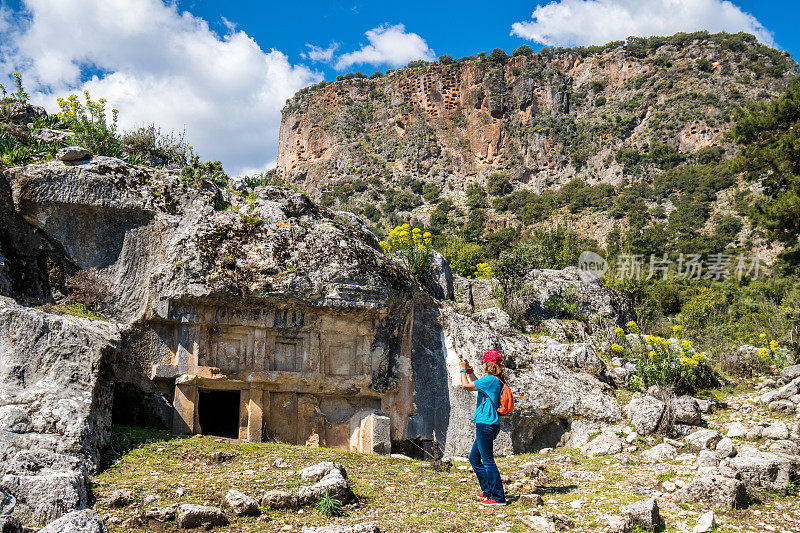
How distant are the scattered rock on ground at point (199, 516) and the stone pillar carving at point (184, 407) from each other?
5.31m

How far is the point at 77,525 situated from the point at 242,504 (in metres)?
1.89

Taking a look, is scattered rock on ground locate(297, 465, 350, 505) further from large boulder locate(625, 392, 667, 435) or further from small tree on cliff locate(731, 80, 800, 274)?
small tree on cliff locate(731, 80, 800, 274)

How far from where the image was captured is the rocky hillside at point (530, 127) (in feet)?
218

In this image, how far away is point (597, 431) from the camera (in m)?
12.6

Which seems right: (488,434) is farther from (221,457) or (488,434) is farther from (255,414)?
(255,414)

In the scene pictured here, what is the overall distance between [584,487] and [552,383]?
15.9ft

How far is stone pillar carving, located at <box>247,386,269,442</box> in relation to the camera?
12719 mm

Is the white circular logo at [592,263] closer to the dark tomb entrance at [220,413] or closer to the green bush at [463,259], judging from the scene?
the green bush at [463,259]

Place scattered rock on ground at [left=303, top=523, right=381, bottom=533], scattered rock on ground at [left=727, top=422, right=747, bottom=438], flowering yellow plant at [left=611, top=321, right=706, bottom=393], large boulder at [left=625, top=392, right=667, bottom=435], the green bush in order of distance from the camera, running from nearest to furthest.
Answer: scattered rock on ground at [left=303, top=523, right=381, bottom=533], scattered rock on ground at [left=727, top=422, right=747, bottom=438], large boulder at [left=625, top=392, right=667, bottom=435], flowering yellow plant at [left=611, top=321, right=706, bottom=393], the green bush

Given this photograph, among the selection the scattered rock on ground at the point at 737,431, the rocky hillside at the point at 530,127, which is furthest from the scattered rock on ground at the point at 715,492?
the rocky hillside at the point at 530,127

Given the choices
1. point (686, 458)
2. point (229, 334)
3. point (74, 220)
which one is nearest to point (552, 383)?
point (686, 458)

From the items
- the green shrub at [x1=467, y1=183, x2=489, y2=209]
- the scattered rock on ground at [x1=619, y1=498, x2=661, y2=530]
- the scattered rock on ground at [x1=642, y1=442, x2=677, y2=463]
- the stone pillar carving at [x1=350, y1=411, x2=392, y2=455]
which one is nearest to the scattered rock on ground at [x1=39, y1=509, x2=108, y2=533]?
the scattered rock on ground at [x1=619, y1=498, x2=661, y2=530]

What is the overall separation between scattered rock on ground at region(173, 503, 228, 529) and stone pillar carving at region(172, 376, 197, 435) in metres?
5.31

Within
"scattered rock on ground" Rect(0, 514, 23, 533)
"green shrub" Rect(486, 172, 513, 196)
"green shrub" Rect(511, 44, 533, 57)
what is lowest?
"scattered rock on ground" Rect(0, 514, 23, 533)
